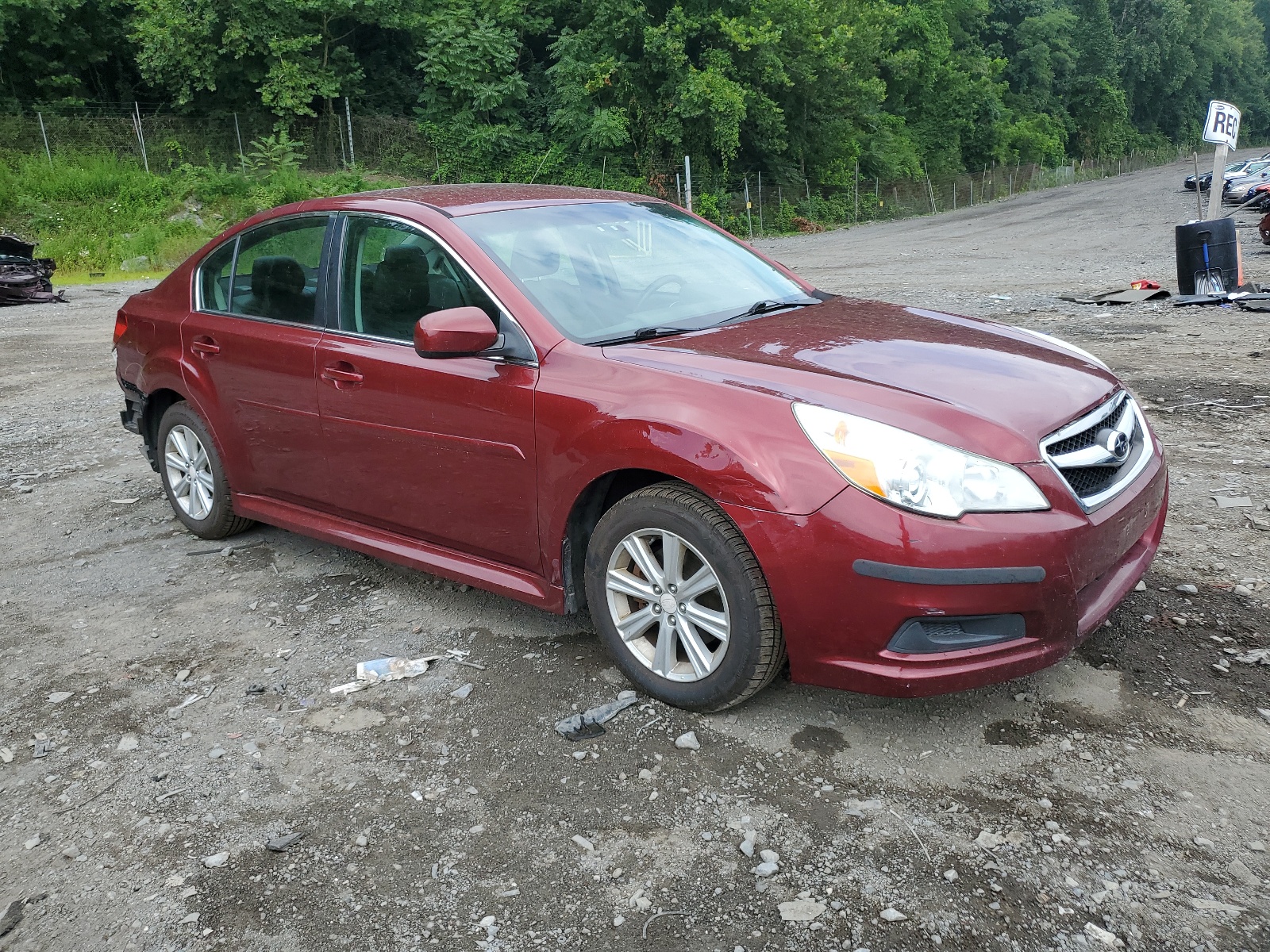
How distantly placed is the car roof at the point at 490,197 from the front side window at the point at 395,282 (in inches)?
7.1

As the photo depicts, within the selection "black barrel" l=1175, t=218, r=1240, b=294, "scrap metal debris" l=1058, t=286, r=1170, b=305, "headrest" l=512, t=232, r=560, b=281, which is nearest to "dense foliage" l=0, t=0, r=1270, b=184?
"scrap metal debris" l=1058, t=286, r=1170, b=305

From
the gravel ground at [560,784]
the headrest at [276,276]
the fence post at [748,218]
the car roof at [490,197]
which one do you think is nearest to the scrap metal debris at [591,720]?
the gravel ground at [560,784]

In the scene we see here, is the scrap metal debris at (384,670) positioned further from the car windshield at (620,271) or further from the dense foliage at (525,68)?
the dense foliage at (525,68)

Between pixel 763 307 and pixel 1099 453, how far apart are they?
4.80 feet

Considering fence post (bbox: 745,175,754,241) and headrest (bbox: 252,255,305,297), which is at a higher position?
fence post (bbox: 745,175,754,241)

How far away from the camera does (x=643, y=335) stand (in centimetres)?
375

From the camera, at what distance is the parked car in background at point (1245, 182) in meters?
35.5

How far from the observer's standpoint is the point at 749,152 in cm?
4497

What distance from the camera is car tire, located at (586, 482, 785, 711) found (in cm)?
315

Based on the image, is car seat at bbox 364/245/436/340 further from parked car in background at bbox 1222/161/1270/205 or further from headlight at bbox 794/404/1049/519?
parked car in background at bbox 1222/161/1270/205

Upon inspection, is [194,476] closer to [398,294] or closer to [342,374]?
[342,374]

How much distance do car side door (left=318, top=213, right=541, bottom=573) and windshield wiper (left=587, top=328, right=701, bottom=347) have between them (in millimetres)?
237

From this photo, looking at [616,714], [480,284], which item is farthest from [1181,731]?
[480,284]

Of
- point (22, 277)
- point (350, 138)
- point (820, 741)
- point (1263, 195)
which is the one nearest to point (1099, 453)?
point (820, 741)
